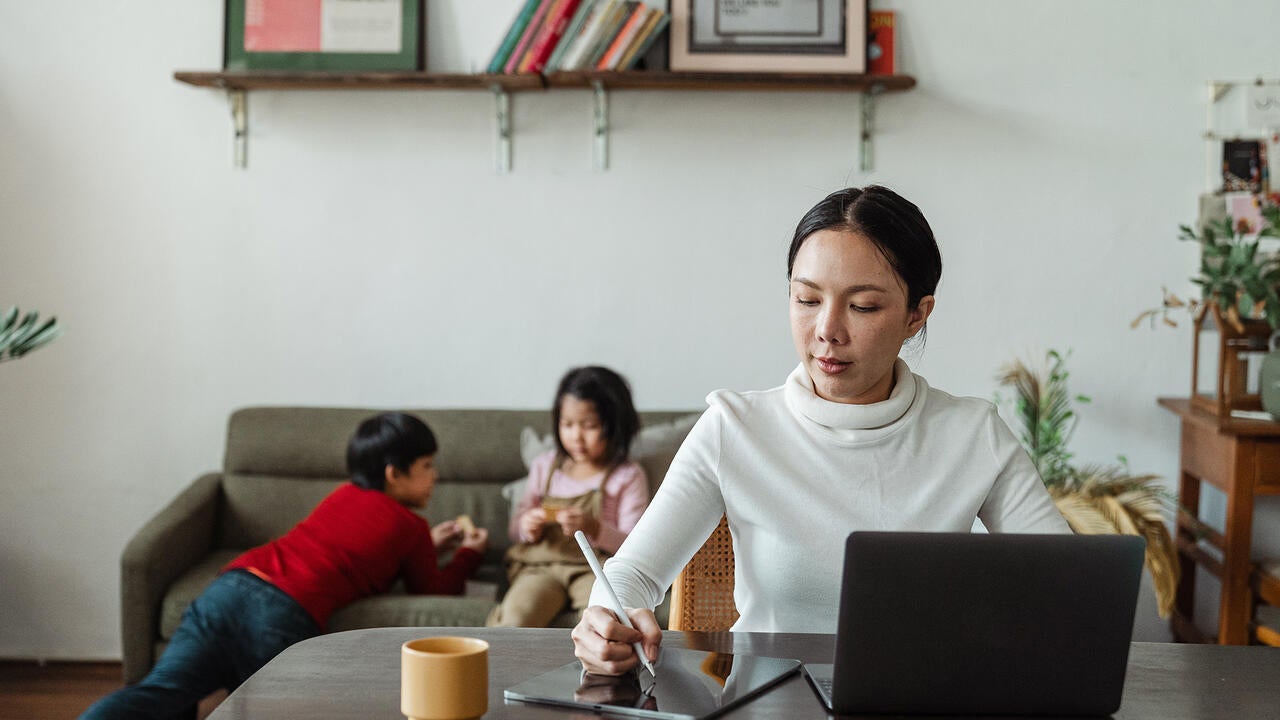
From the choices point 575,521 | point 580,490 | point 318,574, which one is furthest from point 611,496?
point 318,574

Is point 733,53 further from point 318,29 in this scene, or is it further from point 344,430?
point 344,430

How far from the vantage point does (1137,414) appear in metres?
3.12

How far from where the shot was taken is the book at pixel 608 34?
9.59 ft

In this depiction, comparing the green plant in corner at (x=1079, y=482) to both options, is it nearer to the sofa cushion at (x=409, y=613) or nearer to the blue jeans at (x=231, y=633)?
the sofa cushion at (x=409, y=613)

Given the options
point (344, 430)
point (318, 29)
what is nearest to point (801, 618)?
point (344, 430)

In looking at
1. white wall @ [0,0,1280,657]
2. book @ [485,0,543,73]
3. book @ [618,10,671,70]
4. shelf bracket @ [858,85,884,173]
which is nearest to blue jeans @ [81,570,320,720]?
white wall @ [0,0,1280,657]

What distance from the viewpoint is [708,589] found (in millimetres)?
1524

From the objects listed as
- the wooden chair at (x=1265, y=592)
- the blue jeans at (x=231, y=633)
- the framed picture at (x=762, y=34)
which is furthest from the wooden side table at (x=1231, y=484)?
the blue jeans at (x=231, y=633)

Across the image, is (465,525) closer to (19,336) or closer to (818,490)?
(19,336)

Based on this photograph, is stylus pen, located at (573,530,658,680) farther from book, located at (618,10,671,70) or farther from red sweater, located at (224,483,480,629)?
book, located at (618,10,671,70)

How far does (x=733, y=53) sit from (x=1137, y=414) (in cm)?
146

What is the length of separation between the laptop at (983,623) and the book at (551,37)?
2.26 meters

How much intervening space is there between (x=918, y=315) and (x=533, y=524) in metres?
1.37

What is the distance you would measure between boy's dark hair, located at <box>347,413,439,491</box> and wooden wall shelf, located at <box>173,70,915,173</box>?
2.87ft
